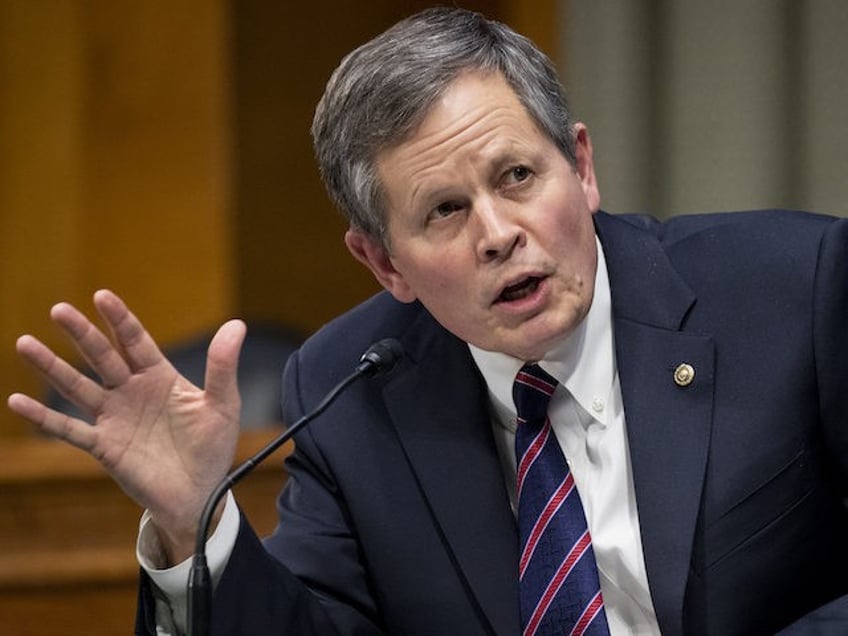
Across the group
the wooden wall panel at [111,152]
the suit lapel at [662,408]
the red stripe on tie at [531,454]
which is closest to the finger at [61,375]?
the red stripe on tie at [531,454]

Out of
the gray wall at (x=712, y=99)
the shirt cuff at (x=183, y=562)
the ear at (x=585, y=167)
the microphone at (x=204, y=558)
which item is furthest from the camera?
the gray wall at (x=712, y=99)

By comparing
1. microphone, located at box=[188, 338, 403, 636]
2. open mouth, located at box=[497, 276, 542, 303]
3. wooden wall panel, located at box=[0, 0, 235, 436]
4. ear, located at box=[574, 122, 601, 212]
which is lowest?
wooden wall panel, located at box=[0, 0, 235, 436]

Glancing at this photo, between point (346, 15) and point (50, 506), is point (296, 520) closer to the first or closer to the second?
point (50, 506)

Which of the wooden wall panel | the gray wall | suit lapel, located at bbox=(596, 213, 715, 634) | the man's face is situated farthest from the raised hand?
the wooden wall panel

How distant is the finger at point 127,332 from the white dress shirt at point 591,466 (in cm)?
18

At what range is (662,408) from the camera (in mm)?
1943

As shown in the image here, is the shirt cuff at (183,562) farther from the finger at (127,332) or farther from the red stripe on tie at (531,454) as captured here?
the red stripe on tie at (531,454)

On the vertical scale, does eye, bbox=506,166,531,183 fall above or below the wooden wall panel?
above

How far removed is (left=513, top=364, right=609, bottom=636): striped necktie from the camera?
74.3 inches

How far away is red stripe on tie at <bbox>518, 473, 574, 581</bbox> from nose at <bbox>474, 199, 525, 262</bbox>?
0.30 m

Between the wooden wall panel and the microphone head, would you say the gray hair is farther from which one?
the wooden wall panel

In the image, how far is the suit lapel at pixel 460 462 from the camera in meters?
1.96

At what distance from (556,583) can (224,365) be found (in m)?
0.48

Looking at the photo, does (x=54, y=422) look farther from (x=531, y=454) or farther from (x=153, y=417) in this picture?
(x=531, y=454)
